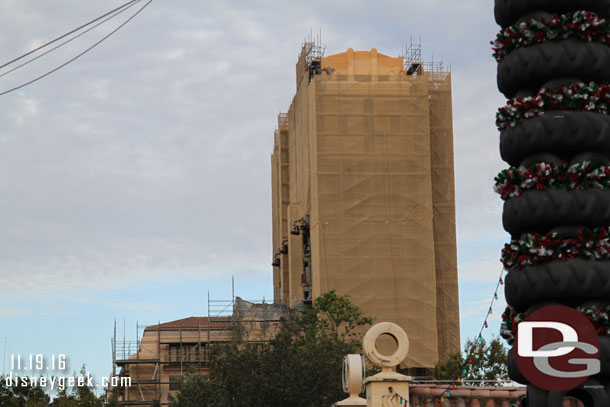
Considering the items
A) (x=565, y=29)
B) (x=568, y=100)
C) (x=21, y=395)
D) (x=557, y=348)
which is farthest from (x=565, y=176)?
(x=21, y=395)

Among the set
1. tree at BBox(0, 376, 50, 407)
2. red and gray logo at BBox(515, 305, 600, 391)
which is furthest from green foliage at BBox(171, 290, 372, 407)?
tree at BBox(0, 376, 50, 407)

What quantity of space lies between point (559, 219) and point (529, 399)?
270 cm

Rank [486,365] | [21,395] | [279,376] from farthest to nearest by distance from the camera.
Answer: [21,395]
[486,365]
[279,376]

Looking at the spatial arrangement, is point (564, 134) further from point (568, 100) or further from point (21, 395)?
point (21, 395)

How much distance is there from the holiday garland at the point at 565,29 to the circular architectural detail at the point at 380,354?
6.62m

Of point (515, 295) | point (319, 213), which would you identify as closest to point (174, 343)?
point (319, 213)

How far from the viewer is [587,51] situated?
1461 cm

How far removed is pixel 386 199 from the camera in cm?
6625

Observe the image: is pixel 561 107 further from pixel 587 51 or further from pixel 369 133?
pixel 369 133

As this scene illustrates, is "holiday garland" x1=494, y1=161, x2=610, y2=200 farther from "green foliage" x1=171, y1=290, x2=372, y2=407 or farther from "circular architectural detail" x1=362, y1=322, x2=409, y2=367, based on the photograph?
"green foliage" x1=171, y1=290, x2=372, y2=407

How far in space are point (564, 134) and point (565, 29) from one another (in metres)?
1.71

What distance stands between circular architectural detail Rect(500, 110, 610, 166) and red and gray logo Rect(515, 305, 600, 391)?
2.43 meters

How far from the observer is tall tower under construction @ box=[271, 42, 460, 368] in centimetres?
6444

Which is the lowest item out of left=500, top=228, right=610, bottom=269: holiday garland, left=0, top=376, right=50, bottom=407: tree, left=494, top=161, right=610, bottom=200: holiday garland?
left=0, top=376, right=50, bottom=407: tree
